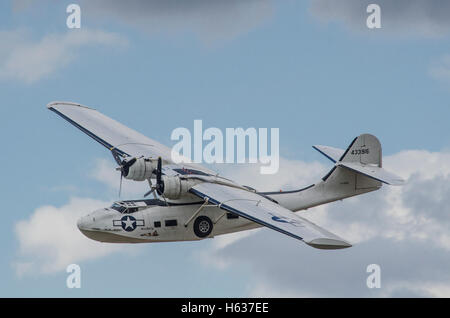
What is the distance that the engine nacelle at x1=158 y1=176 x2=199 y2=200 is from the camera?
1788 inches

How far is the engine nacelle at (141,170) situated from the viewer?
155ft

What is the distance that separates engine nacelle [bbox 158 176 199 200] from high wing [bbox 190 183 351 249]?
14.0 inches

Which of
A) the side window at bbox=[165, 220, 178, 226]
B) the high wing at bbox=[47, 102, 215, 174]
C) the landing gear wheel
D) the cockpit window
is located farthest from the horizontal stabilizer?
the cockpit window

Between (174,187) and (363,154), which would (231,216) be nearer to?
(174,187)

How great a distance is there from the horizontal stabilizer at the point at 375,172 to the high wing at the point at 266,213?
20.4ft

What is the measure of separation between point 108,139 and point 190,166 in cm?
575

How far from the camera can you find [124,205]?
150 ft

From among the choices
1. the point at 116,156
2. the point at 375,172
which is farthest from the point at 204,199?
the point at 375,172

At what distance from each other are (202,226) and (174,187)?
2592 mm

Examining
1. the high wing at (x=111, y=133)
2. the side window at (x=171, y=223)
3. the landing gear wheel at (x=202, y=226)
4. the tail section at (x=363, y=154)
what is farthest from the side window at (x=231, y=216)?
the tail section at (x=363, y=154)

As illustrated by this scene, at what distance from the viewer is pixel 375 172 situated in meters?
49.7

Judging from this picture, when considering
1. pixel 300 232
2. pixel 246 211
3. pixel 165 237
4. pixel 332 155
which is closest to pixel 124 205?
pixel 165 237

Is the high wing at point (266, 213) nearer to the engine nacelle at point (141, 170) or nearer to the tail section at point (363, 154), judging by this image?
the engine nacelle at point (141, 170)

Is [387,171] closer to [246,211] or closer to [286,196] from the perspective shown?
[286,196]
